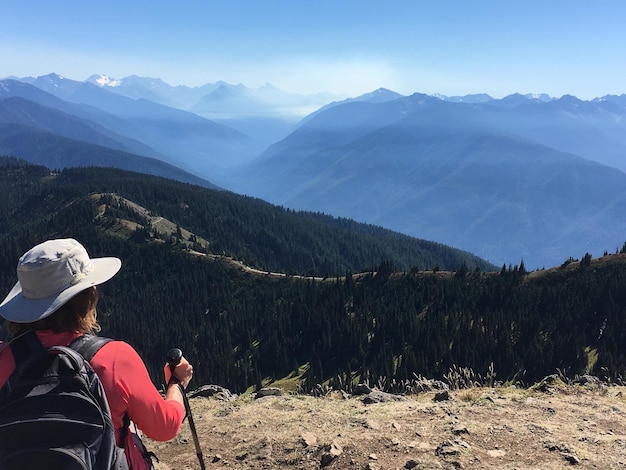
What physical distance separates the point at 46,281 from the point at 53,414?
5.20 ft

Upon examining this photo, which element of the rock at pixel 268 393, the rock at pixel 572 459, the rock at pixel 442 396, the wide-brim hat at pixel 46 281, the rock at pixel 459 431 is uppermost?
the wide-brim hat at pixel 46 281

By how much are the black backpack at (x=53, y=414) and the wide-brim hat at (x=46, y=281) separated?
0.48 metres

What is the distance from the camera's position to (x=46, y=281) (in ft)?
16.4

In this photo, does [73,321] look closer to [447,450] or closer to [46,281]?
[46,281]

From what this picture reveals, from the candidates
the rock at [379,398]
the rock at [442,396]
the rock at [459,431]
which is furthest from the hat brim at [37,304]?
the rock at [442,396]

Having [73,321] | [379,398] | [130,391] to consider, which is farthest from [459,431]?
[73,321]

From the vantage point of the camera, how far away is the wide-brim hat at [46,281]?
4.89 meters

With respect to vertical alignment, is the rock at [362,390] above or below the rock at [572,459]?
below

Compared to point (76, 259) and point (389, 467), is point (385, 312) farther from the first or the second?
point (76, 259)

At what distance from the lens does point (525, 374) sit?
63.0 metres

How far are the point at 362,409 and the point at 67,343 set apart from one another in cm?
1196

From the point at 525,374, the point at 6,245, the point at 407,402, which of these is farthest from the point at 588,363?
the point at 6,245

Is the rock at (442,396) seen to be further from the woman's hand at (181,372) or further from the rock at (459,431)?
the woman's hand at (181,372)

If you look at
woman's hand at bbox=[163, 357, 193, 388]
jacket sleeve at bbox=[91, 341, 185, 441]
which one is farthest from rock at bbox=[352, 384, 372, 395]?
jacket sleeve at bbox=[91, 341, 185, 441]
